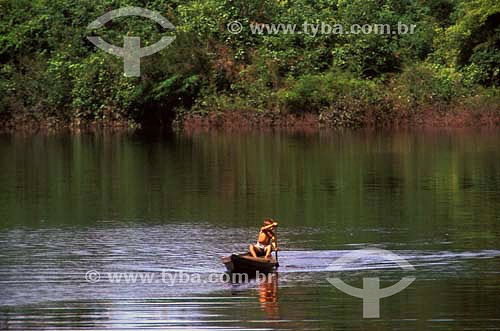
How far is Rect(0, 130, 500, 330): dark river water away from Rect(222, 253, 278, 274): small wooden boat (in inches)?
12.6

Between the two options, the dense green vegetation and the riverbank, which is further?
the dense green vegetation

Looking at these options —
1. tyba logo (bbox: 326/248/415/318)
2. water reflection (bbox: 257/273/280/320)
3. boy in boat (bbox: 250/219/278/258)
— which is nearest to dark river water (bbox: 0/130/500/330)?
water reflection (bbox: 257/273/280/320)

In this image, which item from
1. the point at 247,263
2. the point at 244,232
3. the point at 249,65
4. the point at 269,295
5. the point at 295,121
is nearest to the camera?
the point at 269,295

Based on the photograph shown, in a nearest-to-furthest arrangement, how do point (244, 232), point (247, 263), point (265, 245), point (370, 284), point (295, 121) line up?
1. point (370, 284)
2. point (247, 263)
3. point (265, 245)
4. point (244, 232)
5. point (295, 121)

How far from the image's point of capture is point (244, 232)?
1192 inches

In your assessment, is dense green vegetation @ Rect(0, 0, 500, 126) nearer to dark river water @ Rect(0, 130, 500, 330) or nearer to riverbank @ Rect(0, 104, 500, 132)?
riverbank @ Rect(0, 104, 500, 132)

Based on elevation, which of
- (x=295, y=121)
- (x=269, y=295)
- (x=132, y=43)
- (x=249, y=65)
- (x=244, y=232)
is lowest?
(x=269, y=295)

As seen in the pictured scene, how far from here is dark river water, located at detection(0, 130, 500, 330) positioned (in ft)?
66.9

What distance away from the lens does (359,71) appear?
7262cm

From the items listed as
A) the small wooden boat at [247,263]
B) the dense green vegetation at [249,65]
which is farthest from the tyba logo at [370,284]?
the dense green vegetation at [249,65]

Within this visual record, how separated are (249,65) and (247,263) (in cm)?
5313

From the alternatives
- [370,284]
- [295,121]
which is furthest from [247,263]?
Answer: [295,121]

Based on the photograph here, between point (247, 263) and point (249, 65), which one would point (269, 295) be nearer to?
point (247, 263)

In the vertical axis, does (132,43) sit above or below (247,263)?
above
